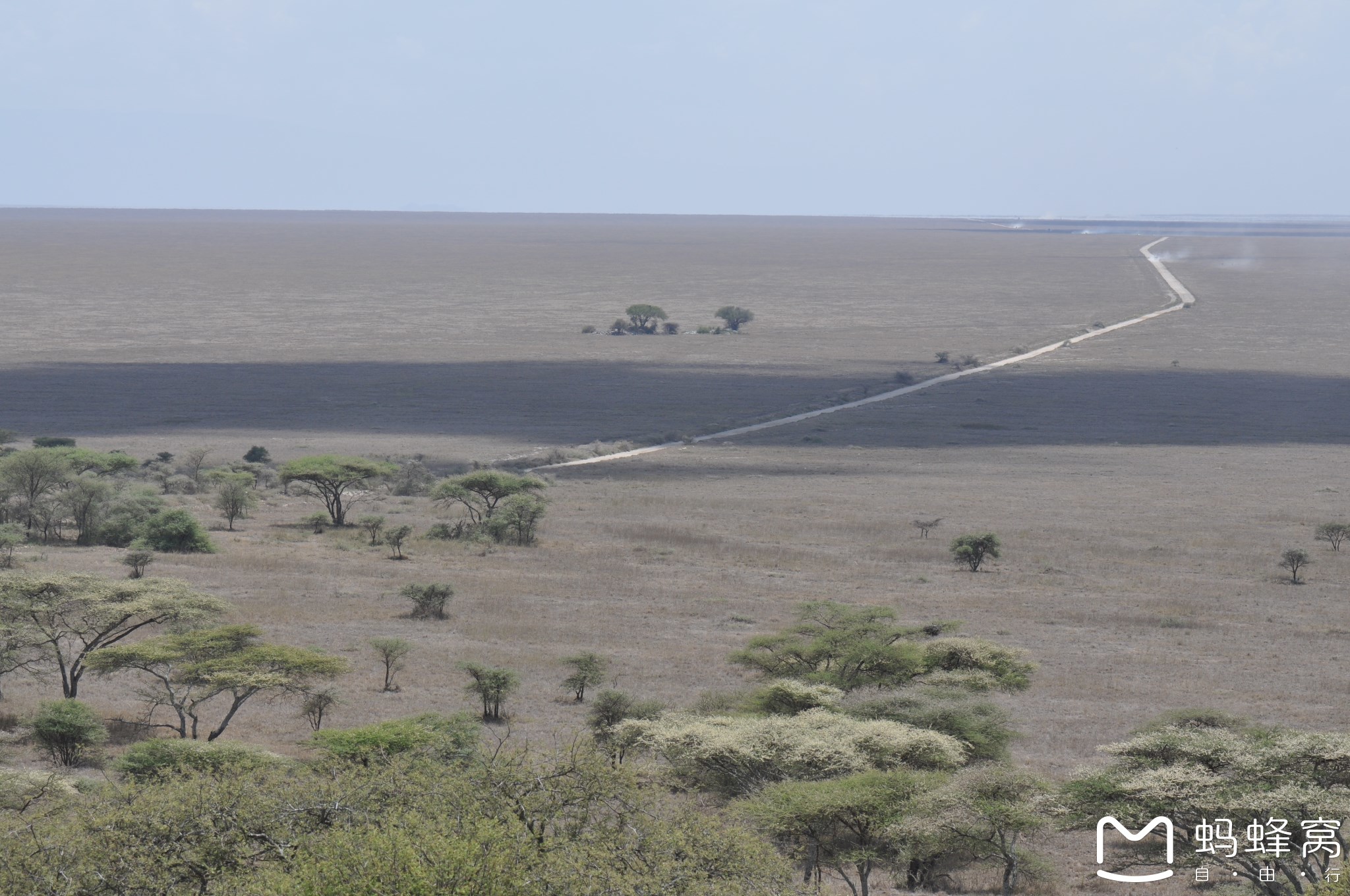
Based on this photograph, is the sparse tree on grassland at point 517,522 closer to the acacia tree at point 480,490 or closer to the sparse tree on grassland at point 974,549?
the acacia tree at point 480,490

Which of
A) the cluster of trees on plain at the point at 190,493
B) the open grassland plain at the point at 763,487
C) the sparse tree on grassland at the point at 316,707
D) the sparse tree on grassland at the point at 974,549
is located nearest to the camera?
the sparse tree on grassland at the point at 316,707

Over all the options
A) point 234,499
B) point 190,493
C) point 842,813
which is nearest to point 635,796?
point 842,813

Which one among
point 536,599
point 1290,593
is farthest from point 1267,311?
point 536,599

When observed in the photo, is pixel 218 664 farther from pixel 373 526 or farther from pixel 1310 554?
pixel 1310 554

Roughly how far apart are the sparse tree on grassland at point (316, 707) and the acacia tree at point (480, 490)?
864 inches

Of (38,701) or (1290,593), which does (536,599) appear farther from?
(1290,593)

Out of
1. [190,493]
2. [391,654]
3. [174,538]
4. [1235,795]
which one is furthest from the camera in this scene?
[190,493]

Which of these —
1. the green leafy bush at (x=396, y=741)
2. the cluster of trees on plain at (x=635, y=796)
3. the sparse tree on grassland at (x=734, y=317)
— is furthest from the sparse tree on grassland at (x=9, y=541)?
the sparse tree on grassland at (x=734, y=317)

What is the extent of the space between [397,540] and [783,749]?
27098 mm

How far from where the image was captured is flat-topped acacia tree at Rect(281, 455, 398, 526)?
48406mm

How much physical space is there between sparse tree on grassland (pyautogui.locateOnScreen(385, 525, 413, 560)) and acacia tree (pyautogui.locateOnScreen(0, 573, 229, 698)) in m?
16.7

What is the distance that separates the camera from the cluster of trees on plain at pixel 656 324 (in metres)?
120

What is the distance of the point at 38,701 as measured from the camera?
2519 cm

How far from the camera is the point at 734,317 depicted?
123 m
